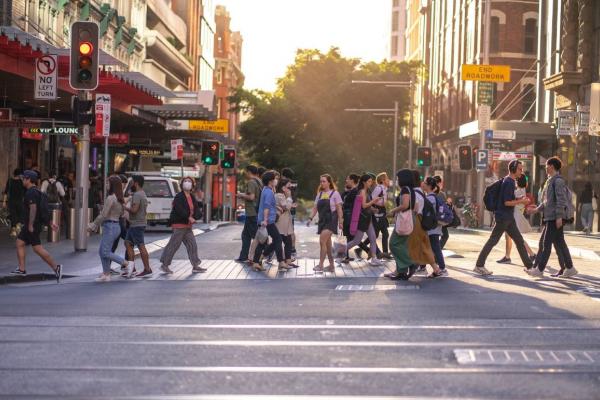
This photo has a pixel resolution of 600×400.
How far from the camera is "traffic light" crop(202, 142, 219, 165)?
3606 cm

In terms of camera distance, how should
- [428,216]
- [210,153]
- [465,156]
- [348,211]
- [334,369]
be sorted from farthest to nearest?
[465,156] → [210,153] → [348,211] → [428,216] → [334,369]

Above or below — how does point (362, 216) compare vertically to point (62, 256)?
above

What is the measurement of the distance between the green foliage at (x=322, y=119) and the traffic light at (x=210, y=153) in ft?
89.6

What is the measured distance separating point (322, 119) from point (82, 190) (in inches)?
1788

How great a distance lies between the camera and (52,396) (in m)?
6.38

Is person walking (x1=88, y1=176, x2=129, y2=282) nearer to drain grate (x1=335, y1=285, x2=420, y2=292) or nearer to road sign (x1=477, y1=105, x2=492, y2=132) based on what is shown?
drain grate (x1=335, y1=285, x2=420, y2=292)

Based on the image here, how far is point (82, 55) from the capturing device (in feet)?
61.9

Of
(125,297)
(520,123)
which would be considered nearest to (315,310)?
(125,297)

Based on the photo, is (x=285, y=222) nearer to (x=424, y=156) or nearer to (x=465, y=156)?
(x=465, y=156)

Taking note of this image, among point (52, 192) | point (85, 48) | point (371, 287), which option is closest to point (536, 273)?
point (371, 287)

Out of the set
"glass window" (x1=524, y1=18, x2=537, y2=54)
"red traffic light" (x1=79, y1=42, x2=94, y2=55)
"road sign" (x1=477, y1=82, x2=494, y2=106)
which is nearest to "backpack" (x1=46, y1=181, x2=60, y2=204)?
"red traffic light" (x1=79, y1=42, x2=94, y2=55)

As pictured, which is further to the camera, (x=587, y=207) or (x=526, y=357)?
(x=587, y=207)

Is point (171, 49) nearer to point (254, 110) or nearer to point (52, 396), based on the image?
Answer: point (254, 110)

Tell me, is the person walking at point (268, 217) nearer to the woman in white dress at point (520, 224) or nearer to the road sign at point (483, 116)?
the woman in white dress at point (520, 224)
